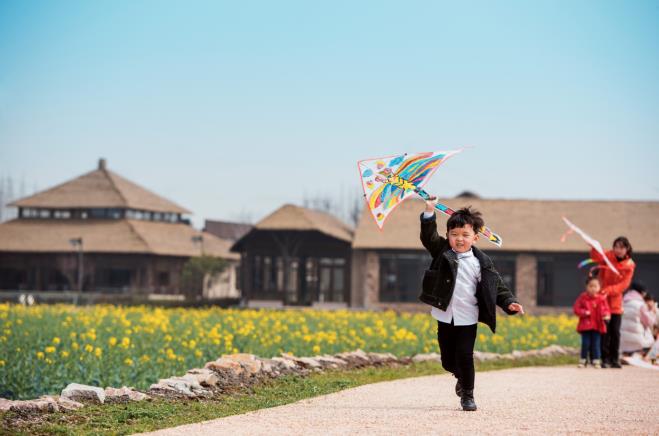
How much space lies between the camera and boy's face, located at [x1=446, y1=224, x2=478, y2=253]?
8250 mm

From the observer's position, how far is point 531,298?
38.6m

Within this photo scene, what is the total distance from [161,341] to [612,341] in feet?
21.2

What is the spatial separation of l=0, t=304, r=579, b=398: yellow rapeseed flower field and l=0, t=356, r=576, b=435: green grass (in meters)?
2.04

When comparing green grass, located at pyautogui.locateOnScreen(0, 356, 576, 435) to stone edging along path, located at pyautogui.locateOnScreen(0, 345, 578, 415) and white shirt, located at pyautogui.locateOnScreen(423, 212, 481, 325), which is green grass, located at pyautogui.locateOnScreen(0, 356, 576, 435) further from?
white shirt, located at pyautogui.locateOnScreen(423, 212, 481, 325)

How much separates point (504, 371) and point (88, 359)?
17.8 ft

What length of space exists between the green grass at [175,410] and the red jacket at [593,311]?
3640 millimetres

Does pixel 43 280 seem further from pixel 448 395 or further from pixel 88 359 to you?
pixel 448 395

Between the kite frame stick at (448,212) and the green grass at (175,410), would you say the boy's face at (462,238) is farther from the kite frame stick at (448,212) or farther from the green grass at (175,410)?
the green grass at (175,410)

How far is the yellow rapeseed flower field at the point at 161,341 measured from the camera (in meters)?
11.4

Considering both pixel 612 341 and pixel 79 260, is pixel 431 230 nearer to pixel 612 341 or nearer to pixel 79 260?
pixel 612 341

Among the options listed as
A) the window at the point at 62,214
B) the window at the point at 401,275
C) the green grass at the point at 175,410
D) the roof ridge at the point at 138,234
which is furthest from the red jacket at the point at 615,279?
the window at the point at 62,214

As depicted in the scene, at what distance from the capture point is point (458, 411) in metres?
8.14

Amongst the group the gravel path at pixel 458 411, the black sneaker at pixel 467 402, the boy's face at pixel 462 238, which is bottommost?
the gravel path at pixel 458 411

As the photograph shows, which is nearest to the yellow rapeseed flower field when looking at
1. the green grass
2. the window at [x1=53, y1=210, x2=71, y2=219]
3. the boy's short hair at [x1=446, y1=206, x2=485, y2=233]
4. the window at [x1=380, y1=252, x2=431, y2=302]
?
the green grass
